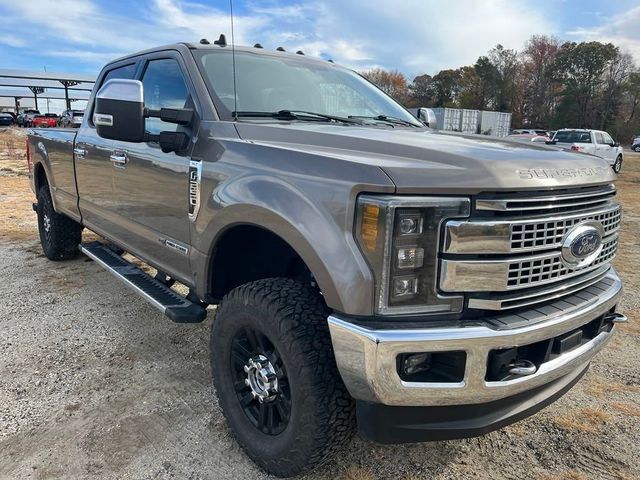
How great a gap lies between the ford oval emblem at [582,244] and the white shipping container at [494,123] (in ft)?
118

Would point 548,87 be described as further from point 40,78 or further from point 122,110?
point 122,110

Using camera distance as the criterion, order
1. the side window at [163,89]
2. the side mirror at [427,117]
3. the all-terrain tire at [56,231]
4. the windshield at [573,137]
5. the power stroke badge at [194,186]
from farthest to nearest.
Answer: the windshield at [573,137], the all-terrain tire at [56,231], the side mirror at [427,117], the side window at [163,89], the power stroke badge at [194,186]

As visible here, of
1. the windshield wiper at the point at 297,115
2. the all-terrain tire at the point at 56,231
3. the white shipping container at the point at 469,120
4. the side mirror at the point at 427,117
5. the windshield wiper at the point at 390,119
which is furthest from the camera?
the white shipping container at the point at 469,120

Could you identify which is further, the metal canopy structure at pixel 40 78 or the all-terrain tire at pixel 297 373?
the metal canopy structure at pixel 40 78

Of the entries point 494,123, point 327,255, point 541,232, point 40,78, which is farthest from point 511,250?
point 40,78

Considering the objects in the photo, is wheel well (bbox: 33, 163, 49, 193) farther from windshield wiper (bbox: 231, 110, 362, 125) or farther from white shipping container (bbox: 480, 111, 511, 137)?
white shipping container (bbox: 480, 111, 511, 137)

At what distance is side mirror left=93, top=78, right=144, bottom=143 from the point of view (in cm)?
262

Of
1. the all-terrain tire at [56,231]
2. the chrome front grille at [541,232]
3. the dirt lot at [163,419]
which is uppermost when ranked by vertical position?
the chrome front grille at [541,232]

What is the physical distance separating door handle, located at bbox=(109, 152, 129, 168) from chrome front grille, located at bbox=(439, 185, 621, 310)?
2.49 meters

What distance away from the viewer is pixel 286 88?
10.5ft

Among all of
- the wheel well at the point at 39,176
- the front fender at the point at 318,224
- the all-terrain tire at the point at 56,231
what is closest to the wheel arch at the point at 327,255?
the front fender at the point at 318,224

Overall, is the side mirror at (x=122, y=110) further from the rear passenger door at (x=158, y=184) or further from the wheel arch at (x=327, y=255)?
the wheel arch at (x=327, y=255)

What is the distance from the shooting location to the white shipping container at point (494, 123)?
Answer: 3731cm

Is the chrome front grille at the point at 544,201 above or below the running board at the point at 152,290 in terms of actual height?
above
